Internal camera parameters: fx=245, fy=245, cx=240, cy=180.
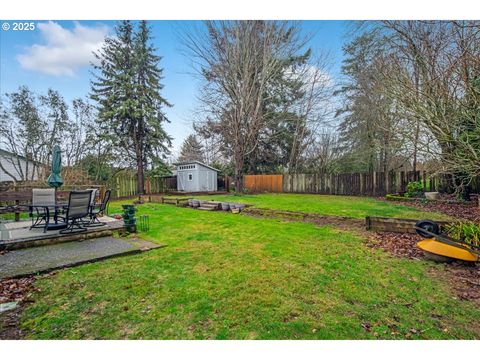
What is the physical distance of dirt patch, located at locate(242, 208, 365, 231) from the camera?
229 inches

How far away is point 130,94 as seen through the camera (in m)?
17.2

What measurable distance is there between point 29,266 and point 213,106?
13897mm

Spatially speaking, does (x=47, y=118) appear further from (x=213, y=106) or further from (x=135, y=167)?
(x=213, y=106)

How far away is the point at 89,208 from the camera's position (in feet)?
16.3

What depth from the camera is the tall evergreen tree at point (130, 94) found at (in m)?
16.7

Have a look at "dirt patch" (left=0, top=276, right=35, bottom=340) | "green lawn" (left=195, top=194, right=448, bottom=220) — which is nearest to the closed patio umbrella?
"dirt patch" (left=0, top=276, right=35, bottom=340)

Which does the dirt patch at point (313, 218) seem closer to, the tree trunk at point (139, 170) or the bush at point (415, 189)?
the bush at point (415, 189)

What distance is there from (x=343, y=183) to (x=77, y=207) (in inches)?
518

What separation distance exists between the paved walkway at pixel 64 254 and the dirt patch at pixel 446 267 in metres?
4.08

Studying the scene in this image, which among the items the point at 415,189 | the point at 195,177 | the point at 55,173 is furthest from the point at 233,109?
the point at 55,173

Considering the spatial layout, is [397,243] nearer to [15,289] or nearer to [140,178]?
[15,289]

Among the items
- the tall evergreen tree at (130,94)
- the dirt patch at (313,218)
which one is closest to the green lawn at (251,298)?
the dirt patch at (313,218)

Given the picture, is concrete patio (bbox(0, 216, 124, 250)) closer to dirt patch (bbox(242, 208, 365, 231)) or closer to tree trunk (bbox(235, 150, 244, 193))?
dirt patch (bbox(242, 208, 365, 231))
